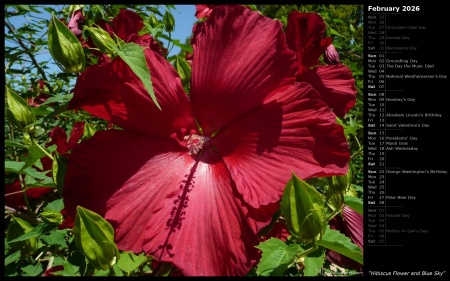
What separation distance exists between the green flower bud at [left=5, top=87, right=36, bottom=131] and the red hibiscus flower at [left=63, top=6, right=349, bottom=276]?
0.18 m

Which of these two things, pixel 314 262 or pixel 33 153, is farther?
pixel 33 153

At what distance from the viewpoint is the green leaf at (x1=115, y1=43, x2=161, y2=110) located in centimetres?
55

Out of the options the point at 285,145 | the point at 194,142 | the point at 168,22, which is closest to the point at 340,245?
the point at 285,145

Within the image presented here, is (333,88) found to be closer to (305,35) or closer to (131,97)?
(305,35)

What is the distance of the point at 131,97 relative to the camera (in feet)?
2.04

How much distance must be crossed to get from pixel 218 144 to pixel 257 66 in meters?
0.15

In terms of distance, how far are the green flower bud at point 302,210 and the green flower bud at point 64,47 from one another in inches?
17.3

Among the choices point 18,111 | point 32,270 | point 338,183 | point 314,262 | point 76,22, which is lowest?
point 32,270

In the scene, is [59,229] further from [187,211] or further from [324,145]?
[324,145]

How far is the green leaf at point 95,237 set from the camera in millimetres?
544

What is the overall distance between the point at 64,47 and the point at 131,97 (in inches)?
7.5

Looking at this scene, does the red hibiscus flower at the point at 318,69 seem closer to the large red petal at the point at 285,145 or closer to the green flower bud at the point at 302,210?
the large red petal at the point at 285,145

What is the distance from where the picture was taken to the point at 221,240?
0.56m

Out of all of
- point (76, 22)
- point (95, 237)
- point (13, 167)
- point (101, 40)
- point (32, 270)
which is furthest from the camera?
point (76, 22)
